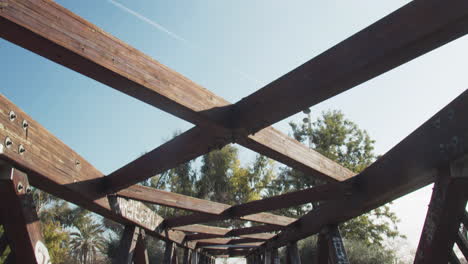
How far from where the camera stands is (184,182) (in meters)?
24.0

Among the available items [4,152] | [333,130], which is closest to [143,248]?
[4,152]

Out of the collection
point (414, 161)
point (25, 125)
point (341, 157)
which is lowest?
point (414, 161)

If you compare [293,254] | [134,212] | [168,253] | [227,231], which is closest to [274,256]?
[293,254]

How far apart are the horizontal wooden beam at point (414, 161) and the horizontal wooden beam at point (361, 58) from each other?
2.49ft

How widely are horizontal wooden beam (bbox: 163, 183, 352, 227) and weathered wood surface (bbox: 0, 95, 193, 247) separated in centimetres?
81

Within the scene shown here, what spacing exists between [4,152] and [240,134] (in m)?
1.83

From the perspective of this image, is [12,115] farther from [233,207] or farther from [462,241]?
[233,207]

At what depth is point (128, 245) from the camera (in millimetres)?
5227

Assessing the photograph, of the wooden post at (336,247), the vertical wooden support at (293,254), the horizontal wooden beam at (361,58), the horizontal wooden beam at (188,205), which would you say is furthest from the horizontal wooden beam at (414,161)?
the vertical wooden support at (293,254)

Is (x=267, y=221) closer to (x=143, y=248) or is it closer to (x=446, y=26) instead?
(x=143, y=248)

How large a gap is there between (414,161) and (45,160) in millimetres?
3231

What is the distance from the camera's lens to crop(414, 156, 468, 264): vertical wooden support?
7.34 feet

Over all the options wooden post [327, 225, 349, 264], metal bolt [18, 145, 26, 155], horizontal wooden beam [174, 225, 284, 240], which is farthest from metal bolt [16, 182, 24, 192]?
horizontal wooden beam [174, 225, 284, 240]

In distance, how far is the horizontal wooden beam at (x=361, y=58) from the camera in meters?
1.54
